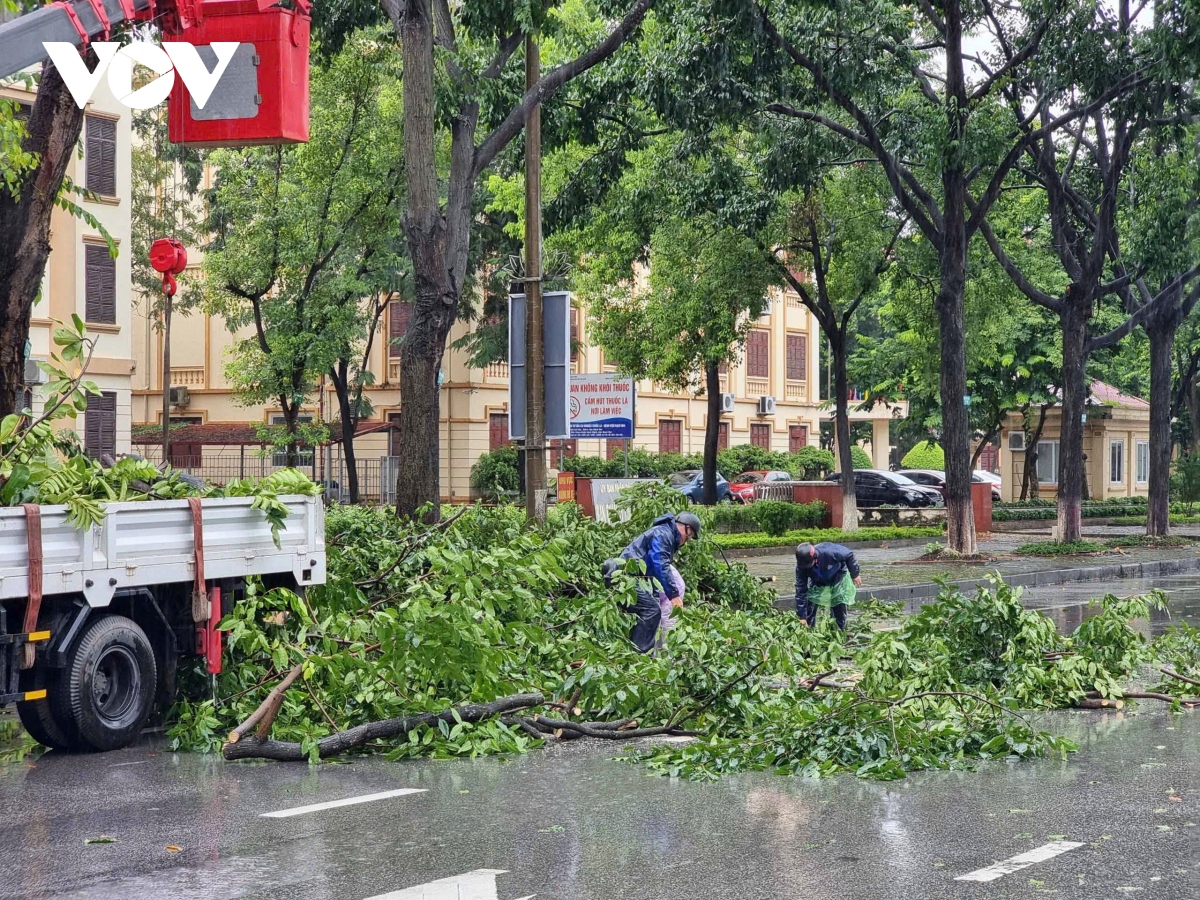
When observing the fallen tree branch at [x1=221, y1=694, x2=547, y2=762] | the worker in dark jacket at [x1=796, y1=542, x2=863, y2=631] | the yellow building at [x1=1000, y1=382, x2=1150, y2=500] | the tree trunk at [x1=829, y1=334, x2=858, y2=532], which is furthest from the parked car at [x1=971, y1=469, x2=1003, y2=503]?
the fallen tree branch at [x1=221, y1=694, x2=547, y2=762]

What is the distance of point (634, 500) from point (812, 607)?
2.31 meters

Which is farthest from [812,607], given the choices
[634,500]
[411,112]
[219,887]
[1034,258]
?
[1034,258]

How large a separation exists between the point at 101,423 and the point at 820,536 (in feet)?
55.8

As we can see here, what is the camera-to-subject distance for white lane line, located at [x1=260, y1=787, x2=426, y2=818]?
7.38 meters

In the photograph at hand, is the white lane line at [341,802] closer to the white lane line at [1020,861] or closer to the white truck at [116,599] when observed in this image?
the white truck at [116,599]

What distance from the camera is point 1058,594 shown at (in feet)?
71.6

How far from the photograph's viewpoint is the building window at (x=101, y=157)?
3403 cm

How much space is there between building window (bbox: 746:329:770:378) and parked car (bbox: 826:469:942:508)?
10747 mm

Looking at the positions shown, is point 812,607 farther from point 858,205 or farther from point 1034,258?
point 1034,258

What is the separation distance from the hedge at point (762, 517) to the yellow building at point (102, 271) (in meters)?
13.9

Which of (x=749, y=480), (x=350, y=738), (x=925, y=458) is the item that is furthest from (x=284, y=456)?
(x=925, y=458)

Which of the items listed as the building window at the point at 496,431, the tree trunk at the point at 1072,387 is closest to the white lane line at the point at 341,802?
the tree trunk at the point at 1072,387

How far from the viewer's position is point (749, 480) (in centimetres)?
5109

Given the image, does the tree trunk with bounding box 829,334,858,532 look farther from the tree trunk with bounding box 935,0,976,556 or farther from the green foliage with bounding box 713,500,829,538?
the tree trunk with bounding box 935,0,976,556
